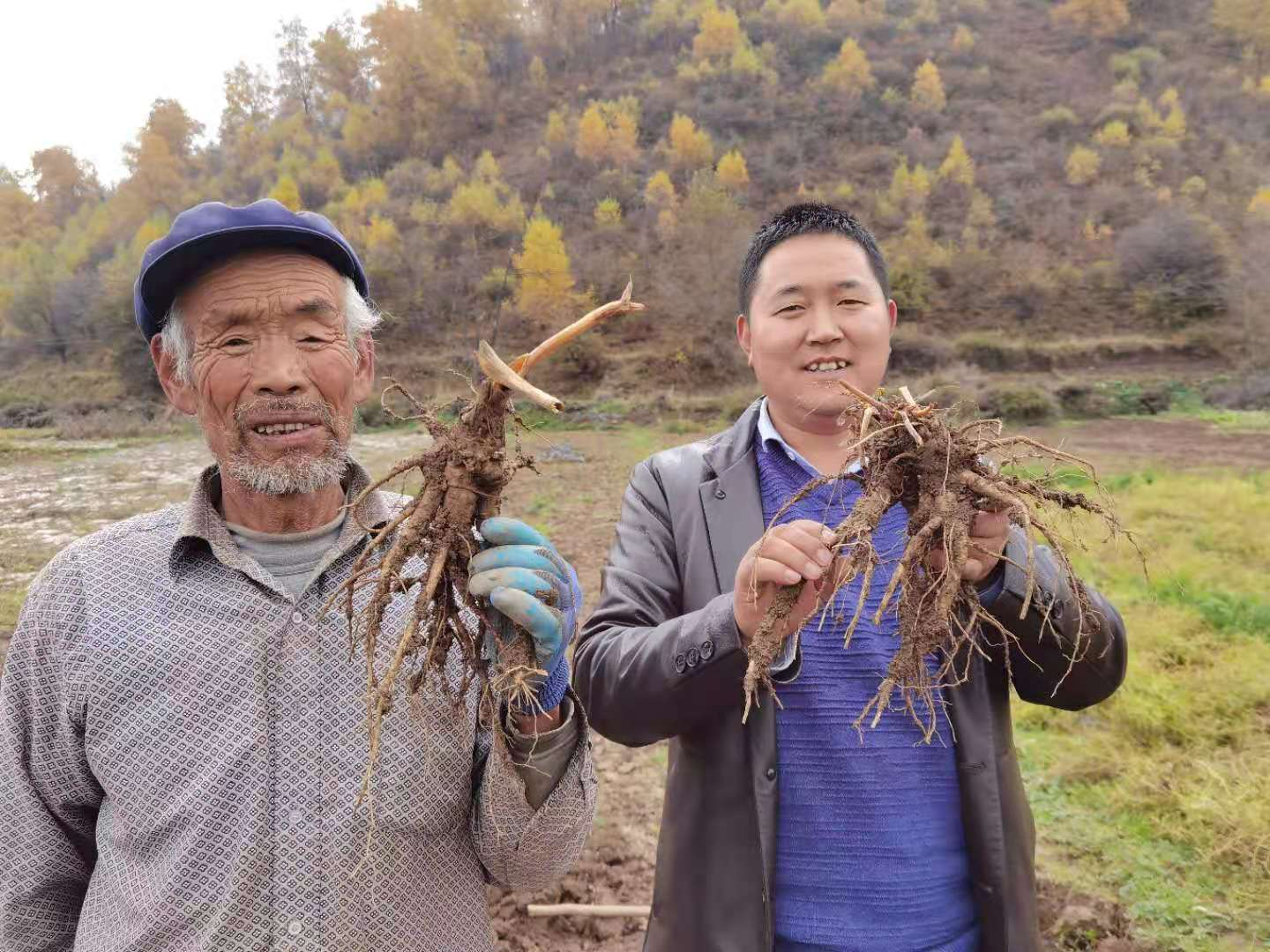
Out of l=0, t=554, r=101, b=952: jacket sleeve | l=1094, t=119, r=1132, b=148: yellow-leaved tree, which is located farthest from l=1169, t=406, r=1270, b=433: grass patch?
l=1094, t=119, r=1132, b=148: yellow-leaved tree

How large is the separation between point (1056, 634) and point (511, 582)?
109 centimetres

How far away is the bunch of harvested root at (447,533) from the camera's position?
1.37 meters

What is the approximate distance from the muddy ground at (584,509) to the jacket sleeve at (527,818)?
62cm

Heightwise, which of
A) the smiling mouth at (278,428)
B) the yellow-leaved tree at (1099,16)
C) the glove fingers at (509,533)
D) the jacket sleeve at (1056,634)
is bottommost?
the jacket sleeve at (1056,634)

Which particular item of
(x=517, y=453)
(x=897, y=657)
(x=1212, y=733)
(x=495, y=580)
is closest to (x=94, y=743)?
(x=495, y=580)

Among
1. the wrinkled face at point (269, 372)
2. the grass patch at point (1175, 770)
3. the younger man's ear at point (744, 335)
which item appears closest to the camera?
the wrinkled face at point (269, 372)

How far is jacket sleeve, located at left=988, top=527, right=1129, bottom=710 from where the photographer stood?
1394 mm

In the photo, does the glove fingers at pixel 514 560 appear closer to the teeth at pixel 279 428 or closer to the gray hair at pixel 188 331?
the teeth at pixel 279 428

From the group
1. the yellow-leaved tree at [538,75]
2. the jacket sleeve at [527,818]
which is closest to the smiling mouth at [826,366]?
the jacket sleeve at [527,818]

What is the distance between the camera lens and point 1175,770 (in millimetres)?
3535

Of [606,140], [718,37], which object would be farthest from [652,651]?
[718,37]

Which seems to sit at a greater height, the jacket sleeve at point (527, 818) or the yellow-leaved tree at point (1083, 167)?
the yellow-leaved tree at point (1083, 167)

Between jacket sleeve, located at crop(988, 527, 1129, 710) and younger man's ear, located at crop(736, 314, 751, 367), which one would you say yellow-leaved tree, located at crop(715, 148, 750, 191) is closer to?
younger man's ear, located at crop(736, 314, 751, 367)

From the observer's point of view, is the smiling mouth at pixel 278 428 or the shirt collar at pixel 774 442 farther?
the shirt collar at pixel 774 442
